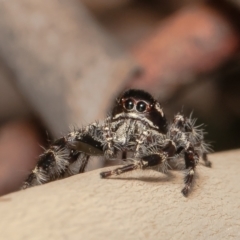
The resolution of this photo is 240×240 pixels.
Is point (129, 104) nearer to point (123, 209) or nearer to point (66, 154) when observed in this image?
point (66, 154)

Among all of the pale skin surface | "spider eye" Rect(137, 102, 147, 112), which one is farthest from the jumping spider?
the pale skin surface

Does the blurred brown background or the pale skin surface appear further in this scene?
the blurred brown background

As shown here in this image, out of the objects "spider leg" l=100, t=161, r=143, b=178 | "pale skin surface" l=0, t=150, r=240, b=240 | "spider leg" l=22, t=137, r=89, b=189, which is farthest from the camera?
"spider leg" l=22, t=137, r=89, b=189

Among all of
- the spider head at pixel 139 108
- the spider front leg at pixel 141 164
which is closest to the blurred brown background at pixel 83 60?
the spider head at pixel 139 108

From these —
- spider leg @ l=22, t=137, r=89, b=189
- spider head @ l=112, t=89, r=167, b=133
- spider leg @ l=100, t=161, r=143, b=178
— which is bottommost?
spider leg @ l=22, t=137, r=89, b=189

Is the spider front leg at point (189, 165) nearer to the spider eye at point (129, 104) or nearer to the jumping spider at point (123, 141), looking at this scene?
the jumping spider at point (123, 141)

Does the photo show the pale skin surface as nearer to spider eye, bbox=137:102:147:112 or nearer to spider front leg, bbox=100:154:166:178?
spider front leg, bbox=100:154:166:178

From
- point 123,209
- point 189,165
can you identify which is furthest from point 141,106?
point 123,209
